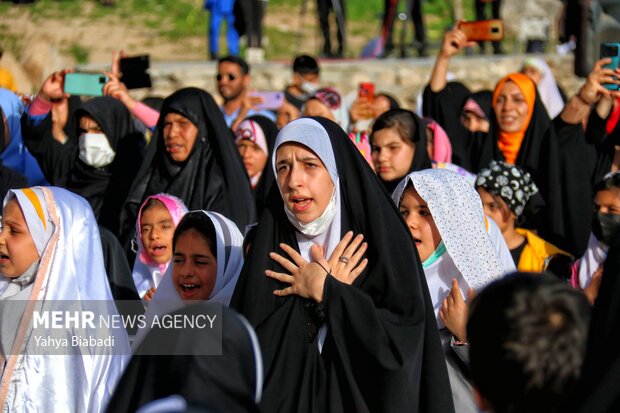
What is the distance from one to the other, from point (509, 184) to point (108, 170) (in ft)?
8.56

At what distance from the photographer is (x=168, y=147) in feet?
18.3

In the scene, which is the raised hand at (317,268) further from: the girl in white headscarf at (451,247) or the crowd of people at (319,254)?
the girl in white headscarf at (451,247)

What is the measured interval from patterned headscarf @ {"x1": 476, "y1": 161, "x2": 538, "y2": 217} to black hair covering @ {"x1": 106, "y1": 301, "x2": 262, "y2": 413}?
2982 mm

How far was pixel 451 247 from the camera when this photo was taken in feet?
12.1

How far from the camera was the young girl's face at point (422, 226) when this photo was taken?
387 centimetres

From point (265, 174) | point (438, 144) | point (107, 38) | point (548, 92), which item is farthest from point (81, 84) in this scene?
point (107, 38)

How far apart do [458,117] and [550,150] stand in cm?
124

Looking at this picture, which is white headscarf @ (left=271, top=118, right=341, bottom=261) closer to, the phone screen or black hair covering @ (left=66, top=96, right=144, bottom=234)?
the phone screen

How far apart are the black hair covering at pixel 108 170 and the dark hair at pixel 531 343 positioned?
432cm

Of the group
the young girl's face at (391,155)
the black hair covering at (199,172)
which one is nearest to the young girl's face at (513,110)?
the young girl's face at (391,155)

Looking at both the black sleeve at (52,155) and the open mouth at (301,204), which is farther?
the black sleeve at (52,155)

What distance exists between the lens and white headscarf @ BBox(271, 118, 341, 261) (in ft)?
11.5

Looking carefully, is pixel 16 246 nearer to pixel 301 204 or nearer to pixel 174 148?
pixel 301 204

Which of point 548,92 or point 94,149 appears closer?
point 94,149
